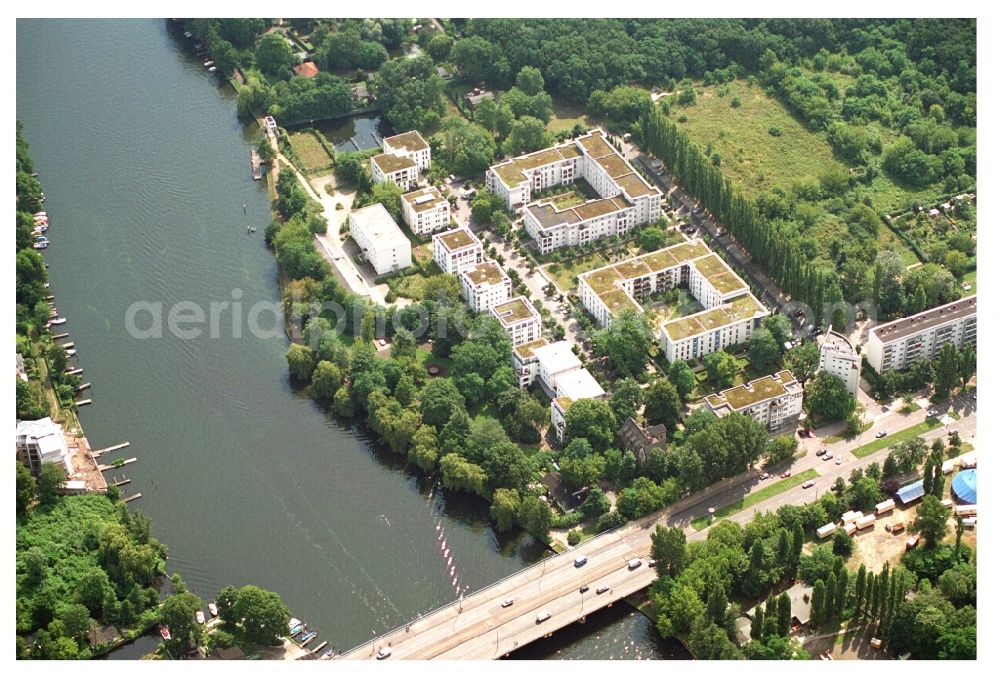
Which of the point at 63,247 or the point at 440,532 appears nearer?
the point at 440,532

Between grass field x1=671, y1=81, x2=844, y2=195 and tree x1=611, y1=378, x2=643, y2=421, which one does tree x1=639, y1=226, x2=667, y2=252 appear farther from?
tree x1=611, y1=378, x2=643, y2=421

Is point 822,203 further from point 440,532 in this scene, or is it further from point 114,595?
point 114,595

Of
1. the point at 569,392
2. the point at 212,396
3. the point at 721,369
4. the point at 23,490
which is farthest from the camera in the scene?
the point at 212,396

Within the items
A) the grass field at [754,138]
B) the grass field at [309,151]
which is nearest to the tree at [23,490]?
the grass field at [309,151]

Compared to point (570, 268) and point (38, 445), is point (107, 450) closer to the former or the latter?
point (38, 445)

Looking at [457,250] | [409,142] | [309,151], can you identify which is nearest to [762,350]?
[457,250]

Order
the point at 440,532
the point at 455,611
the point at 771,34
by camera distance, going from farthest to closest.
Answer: the point at 771,34 < the point at 440,532 < the point at 455,611

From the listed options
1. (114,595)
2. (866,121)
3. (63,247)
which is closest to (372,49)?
(63,247)
